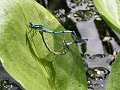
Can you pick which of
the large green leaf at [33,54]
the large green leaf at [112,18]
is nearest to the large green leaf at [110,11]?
the large green leaf at [112,18]

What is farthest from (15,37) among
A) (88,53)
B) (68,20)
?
(68,20)

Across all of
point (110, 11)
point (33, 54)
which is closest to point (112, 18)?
point (110, 11)

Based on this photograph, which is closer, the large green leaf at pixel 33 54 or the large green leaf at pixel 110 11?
the large green leaf at pixel 33 54

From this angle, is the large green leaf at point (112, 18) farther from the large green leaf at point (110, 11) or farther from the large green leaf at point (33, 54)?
the large green leaf at point (33, 54)

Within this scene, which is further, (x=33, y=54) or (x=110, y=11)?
(x=110, y=11)

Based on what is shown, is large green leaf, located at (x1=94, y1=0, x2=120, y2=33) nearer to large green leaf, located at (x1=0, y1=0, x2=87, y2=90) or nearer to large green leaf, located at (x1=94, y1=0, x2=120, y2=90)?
large green leaf, located at (x1=94, y1=0, x2=120, y2=90)

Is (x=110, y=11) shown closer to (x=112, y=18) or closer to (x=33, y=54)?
(x=112, y=18)
